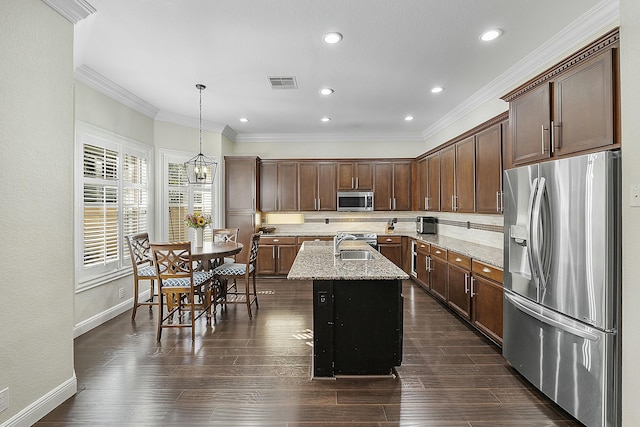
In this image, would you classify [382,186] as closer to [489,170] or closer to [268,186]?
[268,186]

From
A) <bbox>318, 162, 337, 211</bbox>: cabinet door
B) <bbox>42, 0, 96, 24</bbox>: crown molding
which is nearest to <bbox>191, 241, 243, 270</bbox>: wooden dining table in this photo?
<bbox>42, 0, 96, 24</bbox>: crown molding

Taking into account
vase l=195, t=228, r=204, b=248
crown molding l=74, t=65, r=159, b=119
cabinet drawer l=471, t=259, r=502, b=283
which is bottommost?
cabinet drawer l=471, t=259, r=502, b=283

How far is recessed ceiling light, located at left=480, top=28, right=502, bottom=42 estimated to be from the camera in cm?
277

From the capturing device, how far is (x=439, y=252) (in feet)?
14.5

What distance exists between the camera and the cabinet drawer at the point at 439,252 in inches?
167

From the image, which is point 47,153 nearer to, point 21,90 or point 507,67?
point 21,90

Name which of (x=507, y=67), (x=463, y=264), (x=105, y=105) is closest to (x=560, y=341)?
(x=463, y=264)

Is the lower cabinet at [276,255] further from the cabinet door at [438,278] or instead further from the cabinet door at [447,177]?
the cabinet door at [447,177]

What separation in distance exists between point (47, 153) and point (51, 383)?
1.59m

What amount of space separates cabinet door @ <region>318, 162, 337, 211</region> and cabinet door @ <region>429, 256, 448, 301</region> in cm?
241

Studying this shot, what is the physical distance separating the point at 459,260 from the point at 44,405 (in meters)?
3.93

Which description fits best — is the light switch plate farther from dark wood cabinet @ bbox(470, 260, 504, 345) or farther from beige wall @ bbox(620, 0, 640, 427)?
dark wood cabinet @ bbox(470, 260, 504, 345)

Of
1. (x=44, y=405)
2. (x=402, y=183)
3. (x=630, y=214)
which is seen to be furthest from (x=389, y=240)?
(x=44, y=405)

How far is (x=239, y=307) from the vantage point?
442 centimetres
